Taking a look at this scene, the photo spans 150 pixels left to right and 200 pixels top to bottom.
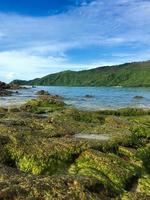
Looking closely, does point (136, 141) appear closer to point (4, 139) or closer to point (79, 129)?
point (79, 129)

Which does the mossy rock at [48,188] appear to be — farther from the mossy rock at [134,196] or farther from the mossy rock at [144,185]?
the mossy rock at [144,185]

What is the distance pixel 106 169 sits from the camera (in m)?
14.7

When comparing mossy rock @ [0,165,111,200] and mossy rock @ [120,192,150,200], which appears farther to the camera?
mossy rock @ [120,192,150,200]

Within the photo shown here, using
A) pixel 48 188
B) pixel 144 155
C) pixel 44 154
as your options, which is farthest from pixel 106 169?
pixel 48 188

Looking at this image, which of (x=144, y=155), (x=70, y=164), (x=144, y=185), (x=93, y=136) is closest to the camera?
(x=144, y=185)

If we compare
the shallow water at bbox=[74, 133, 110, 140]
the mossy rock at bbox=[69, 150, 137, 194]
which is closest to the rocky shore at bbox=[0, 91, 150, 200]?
the mossy rock at bbox=[69, 150, 137, 194]

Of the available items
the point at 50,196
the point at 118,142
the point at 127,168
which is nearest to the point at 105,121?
the point at 118,142

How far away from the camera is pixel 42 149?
1600 cm

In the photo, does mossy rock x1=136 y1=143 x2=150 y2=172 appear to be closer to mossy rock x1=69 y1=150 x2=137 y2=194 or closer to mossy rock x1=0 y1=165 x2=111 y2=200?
mossy rock x1=69 y1=150 x2=137 y2=194

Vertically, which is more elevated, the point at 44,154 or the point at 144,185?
the point at 44,154

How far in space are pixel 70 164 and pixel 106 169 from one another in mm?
1669

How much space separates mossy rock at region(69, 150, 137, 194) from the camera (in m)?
13.5

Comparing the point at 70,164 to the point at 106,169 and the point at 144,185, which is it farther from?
the point at 144,185

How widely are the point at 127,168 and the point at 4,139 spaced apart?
5.74 metres
